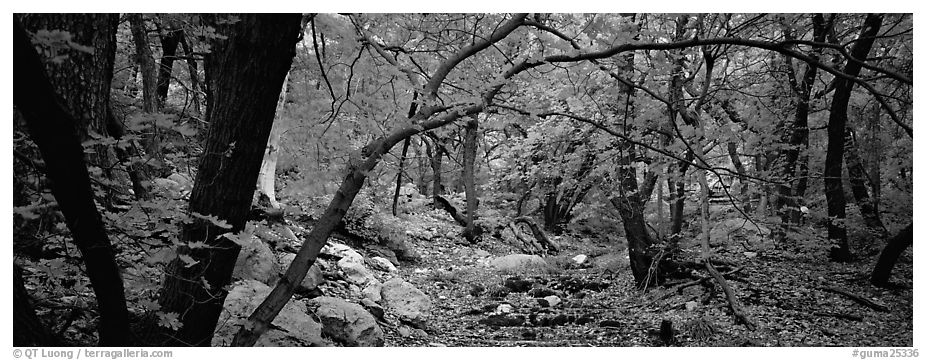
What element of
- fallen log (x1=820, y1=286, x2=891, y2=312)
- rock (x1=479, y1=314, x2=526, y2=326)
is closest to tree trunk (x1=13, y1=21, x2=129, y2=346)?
rock (x1=479, y1=314, x2=526, y2=326)

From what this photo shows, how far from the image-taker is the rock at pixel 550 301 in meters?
7.48

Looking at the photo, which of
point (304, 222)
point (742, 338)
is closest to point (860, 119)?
point (742, 338)

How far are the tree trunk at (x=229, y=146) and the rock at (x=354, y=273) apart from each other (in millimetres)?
4118

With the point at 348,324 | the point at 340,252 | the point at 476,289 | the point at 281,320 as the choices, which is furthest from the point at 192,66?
the point at 476,289

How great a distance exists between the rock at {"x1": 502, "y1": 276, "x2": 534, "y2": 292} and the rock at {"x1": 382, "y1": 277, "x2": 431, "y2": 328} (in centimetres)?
170

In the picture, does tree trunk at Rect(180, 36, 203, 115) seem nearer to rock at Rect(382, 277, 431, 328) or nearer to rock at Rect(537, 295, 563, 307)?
rock at Rect(382, 277, 431, 328)

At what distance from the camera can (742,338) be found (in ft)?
18.1

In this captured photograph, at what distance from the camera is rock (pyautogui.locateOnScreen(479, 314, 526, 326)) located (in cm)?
650

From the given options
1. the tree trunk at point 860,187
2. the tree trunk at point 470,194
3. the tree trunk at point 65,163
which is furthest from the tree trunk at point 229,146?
the tree trunk at point 470,194

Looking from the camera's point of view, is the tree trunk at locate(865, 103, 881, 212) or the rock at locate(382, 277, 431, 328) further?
the tree trunk at locate(865, 103, 881, 212)

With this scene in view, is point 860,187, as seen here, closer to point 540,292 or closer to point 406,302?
point 540,292

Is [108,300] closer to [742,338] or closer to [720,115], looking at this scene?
[742,338]
